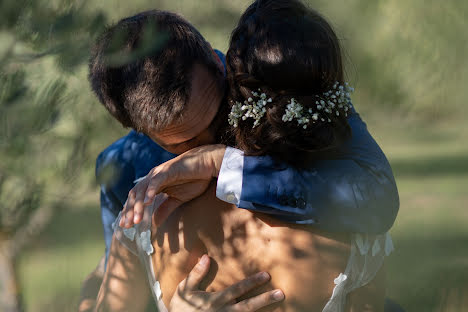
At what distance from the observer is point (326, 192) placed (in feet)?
4.69

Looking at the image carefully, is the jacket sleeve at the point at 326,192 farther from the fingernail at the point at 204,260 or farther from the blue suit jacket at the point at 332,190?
the fingernail at the point at 204,260

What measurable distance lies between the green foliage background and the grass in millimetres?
26

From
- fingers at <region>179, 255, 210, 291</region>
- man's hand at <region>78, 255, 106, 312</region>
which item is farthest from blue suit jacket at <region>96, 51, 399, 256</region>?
man's hand at <region>78, 255, 106, 312</region>

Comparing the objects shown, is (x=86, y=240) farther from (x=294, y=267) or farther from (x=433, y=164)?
(x=433, y=164)

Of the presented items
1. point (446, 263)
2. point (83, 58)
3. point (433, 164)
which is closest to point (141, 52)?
point (83, 58)

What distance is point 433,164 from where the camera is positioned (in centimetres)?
1095

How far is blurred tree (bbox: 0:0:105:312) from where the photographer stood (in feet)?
2.67

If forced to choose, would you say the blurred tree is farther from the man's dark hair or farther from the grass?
the man's dark hair

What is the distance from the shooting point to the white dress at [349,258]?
4.82 feet

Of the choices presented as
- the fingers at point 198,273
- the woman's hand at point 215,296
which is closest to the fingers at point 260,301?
the woman's hand at point 215,296

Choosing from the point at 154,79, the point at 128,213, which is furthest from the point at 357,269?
the point at 154,79

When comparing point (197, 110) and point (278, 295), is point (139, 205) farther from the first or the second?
point (278, 295)

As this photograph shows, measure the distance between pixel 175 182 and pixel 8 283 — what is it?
454mm

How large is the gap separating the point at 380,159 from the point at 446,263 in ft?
14.0
